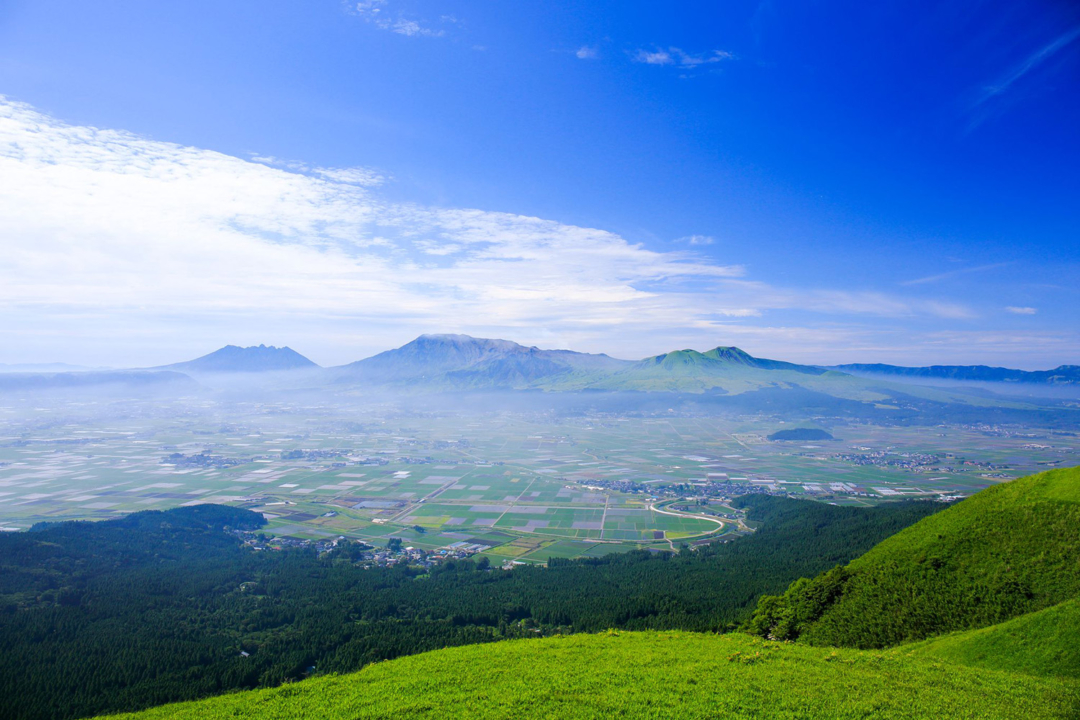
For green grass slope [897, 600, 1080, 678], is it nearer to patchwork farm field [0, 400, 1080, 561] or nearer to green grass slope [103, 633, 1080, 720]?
green grass slope [103, 633, 1080, 720]

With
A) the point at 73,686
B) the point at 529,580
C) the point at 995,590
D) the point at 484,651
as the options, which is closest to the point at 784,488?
the point at 529,580

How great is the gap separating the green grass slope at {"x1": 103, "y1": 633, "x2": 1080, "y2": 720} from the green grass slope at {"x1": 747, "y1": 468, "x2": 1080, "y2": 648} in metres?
8.30

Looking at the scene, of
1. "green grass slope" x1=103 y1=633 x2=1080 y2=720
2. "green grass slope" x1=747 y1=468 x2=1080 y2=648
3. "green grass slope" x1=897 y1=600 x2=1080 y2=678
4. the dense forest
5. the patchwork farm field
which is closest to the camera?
"green grass slope" x1=103 y1=633 x2=1080 y2=720

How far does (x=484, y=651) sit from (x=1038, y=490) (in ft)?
134

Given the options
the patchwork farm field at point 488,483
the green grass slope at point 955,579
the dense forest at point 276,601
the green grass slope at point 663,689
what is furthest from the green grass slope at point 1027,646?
the patchwork farm field at point 488,483

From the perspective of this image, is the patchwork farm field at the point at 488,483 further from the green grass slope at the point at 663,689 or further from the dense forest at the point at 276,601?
the green grass slope at the point at 663,689

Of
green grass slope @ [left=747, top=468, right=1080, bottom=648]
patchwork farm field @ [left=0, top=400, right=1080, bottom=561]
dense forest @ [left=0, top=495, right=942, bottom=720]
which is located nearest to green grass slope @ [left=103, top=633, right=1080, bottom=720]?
green grass slope @ [left=747, top=468, right=1080, bottom=648]

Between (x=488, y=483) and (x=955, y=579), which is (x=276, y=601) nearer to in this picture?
(x=955, y=579)

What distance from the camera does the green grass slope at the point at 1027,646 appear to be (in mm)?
22594

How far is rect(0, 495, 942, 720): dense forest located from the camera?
43.0 m

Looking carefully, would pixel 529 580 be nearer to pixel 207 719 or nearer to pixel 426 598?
pixel 426 598

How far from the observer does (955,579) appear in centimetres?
3384

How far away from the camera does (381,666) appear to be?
27.7 meters

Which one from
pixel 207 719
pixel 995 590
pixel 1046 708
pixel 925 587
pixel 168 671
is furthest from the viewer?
pixel 168 671
